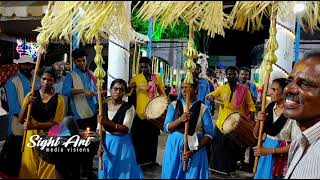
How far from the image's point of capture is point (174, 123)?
404 cm

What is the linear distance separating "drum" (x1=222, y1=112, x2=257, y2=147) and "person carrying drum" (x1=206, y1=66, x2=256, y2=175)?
0.96 m

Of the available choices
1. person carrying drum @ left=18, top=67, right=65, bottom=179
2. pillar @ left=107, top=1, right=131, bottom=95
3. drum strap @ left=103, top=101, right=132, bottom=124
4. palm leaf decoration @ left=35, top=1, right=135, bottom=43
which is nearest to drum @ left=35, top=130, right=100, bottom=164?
palm leaf decoration @ left=35, top=1, right=135, bottom=43

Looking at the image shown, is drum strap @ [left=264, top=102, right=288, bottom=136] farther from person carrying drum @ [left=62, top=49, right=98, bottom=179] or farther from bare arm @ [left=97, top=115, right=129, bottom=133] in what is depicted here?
person carrying drum @ [left=62, top=49, right=98, bottom=179]

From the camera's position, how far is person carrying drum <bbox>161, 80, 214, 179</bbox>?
4034mm

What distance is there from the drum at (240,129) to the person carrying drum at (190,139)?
0.92 meters

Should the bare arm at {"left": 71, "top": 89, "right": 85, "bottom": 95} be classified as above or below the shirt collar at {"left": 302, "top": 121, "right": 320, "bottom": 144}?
below

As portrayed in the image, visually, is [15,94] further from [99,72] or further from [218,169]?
[218,169]

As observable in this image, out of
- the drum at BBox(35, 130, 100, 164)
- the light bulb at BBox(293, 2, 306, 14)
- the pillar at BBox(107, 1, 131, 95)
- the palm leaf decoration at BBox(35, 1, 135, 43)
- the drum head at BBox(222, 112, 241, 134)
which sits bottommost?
the drum head at BBox(222, 112, 241, 134)

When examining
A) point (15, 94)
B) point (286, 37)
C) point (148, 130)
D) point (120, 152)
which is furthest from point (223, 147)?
point (15, 94)

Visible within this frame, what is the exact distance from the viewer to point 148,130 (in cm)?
692

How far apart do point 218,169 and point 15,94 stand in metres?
3.38

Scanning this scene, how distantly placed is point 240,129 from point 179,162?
1304mm

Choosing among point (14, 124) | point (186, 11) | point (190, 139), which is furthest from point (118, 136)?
point (186, 11)

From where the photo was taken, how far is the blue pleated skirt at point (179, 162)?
13.1 ft
